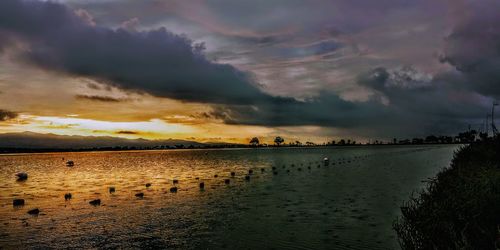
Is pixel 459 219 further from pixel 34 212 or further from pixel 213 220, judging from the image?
pixel 34 212

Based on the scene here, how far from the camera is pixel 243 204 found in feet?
117

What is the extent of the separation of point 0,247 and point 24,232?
3.86 metres

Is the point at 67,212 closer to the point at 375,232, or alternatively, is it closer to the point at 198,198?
the point at 198,198

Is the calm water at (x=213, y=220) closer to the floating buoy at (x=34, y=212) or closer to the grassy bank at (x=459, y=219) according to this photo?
the floating buoy at (x=34, y=212)

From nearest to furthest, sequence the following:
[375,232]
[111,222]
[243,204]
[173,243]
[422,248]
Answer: [422,248] < [173,243] < [375,232] < [111,222] < [243,204]

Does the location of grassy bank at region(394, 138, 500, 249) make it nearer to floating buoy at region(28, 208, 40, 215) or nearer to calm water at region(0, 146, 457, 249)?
calm water at region(0, 146, 457, 249)

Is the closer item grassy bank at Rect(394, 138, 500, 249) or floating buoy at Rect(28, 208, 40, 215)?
grassy bank at Rect(394, 138, 500, 249)

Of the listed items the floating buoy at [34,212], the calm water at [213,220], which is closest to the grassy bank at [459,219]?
the calm water at [213,220]

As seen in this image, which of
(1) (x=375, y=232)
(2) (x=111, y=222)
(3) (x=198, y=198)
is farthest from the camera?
(3) (x=198, y=198)

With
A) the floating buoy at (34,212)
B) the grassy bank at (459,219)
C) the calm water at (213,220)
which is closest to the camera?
the grassy bank at (459,219)

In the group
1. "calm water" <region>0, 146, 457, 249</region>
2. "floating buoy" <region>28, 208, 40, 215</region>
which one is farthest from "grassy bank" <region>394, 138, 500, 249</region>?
"floating buoy" <region>28, 208, 40, 215</region>

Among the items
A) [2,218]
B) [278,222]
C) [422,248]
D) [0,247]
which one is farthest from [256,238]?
[2,218]

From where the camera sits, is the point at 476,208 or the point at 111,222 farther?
the point at 111,222

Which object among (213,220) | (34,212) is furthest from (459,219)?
(34,212)
